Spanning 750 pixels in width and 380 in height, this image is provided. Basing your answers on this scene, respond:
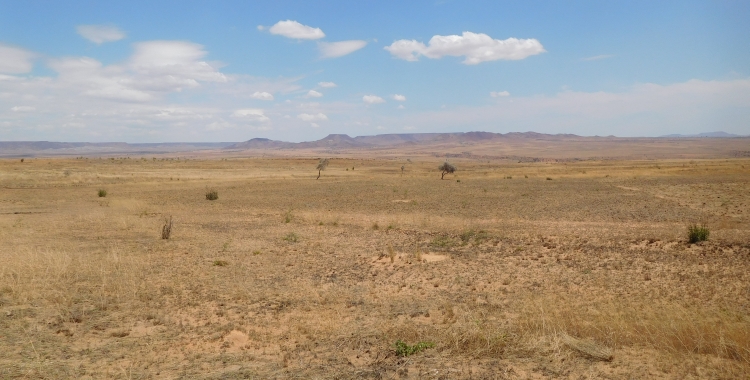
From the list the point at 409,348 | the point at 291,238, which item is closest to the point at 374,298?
the point at 409,348

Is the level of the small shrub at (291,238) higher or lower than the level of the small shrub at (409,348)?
lower

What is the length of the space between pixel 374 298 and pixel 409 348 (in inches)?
125

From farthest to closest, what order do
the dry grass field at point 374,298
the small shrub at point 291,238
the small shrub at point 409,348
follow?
the small shrub at point 291,238 < the small shrub at point 409,348 < the dry grass field at point 374,298

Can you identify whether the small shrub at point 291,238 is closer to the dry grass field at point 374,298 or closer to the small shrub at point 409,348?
the dry grass field at point 374,298

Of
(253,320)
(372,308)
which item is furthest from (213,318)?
(372,308)

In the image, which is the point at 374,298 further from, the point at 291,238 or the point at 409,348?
the point at 291,238

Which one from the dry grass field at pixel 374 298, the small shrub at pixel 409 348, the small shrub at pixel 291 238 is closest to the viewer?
the dry grass field at pixel 374 298

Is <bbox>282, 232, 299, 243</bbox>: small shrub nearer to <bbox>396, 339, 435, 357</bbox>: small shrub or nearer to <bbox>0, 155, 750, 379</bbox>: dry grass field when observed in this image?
<bbox>0, 155, 750, 379</bbox>: dry grass field

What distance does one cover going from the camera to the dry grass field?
631 cm

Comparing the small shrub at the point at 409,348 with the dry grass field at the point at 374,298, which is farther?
the small shrub at the point at 409,348

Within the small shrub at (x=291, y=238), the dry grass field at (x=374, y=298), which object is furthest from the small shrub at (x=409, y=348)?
the small shrub at (x=291, y=238)

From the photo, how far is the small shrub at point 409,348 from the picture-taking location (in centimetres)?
658

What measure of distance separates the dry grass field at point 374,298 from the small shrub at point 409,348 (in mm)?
69

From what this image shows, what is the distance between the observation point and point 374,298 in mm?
9812
